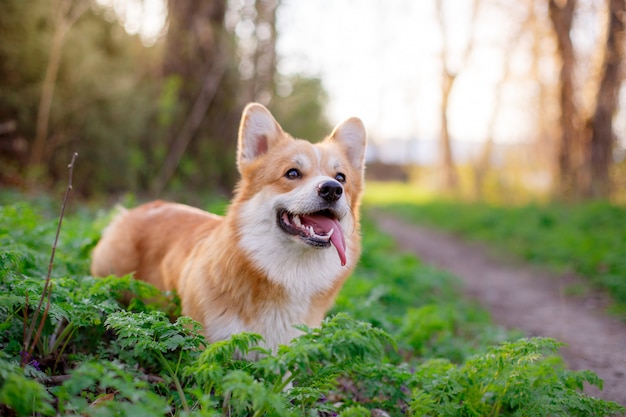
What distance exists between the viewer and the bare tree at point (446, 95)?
20969 mm

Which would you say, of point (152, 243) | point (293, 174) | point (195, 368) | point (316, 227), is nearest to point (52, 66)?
point (152, 243)

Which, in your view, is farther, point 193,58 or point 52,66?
point 193,58

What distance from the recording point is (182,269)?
3.61m

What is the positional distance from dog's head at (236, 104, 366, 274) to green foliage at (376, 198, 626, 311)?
416cm

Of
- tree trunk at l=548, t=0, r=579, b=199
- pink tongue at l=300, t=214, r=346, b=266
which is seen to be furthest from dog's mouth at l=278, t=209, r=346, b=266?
tree trunk at l=548, t=0, r=579, b=199

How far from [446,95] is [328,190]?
20.0 metres

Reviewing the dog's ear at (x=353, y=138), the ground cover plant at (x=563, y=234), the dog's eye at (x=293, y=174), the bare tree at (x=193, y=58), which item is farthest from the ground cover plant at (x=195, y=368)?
the bare tree at (x=193, y=58)

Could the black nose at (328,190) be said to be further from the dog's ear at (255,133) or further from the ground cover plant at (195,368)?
the ground cover plant at (195,368)

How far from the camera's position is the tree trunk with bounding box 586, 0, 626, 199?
11.1 m

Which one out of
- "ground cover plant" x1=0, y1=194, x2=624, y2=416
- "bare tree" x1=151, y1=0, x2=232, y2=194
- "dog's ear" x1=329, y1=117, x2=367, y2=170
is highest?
"bare tree" x1=151, y1=0, x2=232, y2=194

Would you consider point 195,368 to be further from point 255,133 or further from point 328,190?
point 255,133

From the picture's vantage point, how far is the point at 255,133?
11.9 feet

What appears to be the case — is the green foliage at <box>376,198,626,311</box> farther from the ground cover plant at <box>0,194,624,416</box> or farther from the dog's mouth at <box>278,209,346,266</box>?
the dog's mouth at <box>278,209,346,266</box>

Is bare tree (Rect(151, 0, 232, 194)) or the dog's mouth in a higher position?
bare tree (Rect(151, 0, 232, 194))
